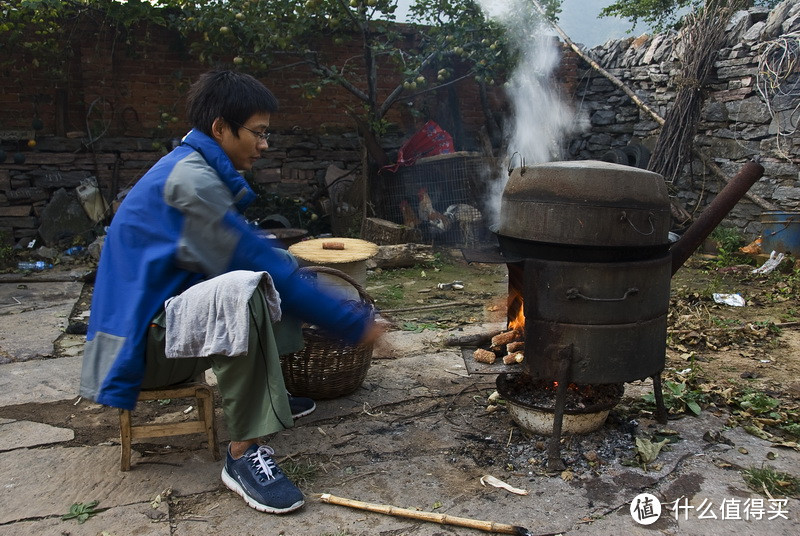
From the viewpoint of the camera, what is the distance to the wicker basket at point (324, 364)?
10.9 feet

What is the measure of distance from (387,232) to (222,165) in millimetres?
5714

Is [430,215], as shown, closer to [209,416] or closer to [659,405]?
[659,405]

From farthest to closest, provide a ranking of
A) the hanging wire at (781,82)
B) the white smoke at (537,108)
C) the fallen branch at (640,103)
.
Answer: the white smoke at (537,108) < the fallen branch at (640,103) < the hanging wire at (781,82)

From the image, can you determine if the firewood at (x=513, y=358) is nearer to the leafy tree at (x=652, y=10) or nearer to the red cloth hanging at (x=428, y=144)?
the red cloth hanging at (x=428, y=144)

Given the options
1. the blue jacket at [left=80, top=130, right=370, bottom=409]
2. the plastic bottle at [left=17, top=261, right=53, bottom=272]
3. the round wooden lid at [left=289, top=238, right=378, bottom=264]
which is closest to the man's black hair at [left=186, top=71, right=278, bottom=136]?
the blue jacket at [left=80, top=130, right=370, bottom=409]

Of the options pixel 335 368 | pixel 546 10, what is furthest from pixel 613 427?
pixel 546 10

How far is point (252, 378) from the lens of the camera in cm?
246

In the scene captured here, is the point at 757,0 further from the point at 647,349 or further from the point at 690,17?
the point at 647,349

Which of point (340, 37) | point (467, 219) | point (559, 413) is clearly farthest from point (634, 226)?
point (340, 37)

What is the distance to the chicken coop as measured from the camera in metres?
→ 8.59

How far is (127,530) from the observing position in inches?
91.3

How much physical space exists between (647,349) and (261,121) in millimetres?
1915

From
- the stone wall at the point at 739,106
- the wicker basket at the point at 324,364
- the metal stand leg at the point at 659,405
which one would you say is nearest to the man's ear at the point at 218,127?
the wicker basket at the point at 324,364

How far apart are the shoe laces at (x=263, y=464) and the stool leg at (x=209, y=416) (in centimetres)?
36
